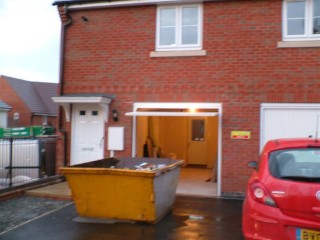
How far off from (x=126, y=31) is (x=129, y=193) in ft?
17.3

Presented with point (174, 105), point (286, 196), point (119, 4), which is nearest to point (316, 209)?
point (286, 196)

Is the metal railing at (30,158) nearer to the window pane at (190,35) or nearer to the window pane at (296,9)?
the window pane at (190,35)

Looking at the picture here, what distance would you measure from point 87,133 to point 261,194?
7.18 metres

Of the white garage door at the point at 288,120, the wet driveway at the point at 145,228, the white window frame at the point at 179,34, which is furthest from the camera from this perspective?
the white window frame at the point at 179,34

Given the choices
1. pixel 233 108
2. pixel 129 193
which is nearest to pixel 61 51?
pixel 233 108

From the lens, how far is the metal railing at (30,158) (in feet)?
38.4

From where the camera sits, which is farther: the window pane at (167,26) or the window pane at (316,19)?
the window pane at (167,26)

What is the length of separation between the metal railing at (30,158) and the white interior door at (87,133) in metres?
1.24

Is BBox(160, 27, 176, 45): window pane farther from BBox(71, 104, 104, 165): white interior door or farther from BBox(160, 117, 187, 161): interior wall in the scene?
BBox(160, 117, 187, 161): interior wall

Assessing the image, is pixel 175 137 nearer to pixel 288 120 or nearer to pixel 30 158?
pixel 30 158

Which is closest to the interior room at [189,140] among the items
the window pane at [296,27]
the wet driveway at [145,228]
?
the window pane at [296,27]

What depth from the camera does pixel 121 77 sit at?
10758 millimetres

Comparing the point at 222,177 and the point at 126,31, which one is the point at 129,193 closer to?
the point at 222,177

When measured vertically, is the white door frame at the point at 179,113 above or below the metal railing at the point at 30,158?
above
